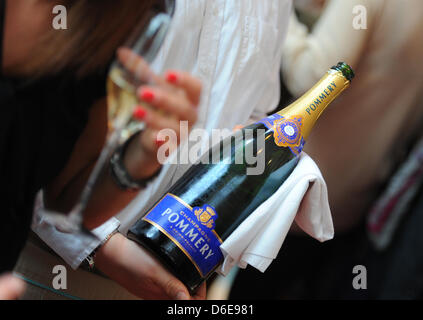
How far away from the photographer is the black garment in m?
0.27

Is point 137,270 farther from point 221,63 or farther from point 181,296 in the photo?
point 221,63

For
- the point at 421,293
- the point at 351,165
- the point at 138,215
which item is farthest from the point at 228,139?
the point at 421,293

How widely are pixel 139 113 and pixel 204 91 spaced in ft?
0.64

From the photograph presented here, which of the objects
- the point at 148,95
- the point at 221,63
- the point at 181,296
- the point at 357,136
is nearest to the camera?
the point at 148,95

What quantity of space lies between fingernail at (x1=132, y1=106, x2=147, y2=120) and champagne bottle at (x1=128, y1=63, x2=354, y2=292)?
12 centimetres

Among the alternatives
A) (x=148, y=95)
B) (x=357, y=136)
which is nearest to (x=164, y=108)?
(x=148, y=95)

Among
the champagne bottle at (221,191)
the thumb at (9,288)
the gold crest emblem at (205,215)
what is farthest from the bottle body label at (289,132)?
the thumb at (9,288)

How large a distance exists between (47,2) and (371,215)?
1.95 feet

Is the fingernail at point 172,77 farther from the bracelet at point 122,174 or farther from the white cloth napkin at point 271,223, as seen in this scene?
the white cloth napkin at point 271,223

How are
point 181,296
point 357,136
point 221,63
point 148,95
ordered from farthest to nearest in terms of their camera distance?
point 357,136 < point 221,63 < point 181,296 < point 148,95

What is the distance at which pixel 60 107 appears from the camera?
299 millimetres

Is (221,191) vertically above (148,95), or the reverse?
(148,95)

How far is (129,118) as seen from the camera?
0.24 metres
